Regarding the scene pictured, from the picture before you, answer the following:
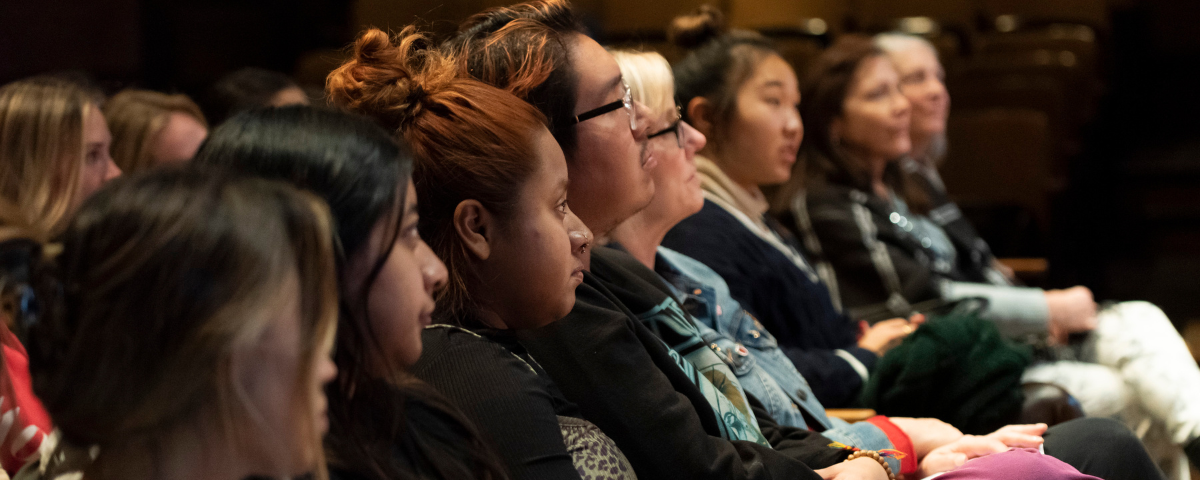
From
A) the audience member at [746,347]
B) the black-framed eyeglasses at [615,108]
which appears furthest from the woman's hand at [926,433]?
the black-framed eyeglasses at [615,108]

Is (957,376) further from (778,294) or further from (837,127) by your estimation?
(837,127)

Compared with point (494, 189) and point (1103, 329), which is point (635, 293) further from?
point (1103, 329)

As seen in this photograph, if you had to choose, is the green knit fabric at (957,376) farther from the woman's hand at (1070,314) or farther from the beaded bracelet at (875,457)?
the woman's hand at (1070,314)

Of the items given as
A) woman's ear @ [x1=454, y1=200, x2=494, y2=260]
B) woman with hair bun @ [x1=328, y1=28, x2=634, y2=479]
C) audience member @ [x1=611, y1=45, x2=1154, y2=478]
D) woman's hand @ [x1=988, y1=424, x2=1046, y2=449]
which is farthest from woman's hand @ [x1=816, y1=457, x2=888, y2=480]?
woman's ear @ [x1=454, y1=200, x2=494, y2=260]

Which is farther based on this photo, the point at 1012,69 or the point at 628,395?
the point at 1012,69

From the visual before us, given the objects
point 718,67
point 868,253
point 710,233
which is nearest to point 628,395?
point 710,233

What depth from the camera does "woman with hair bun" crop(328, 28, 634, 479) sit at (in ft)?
3.47

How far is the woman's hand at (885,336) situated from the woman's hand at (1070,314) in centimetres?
40

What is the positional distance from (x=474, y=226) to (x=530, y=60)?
0.95ft

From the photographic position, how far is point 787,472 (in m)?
1.26

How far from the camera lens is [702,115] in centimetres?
221

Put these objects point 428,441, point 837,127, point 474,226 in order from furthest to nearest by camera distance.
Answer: point 837,127 < point 474,226 < point 428,441

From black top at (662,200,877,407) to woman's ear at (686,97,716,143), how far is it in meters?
0.25

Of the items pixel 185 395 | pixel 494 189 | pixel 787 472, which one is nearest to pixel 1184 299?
pixel 787 472
